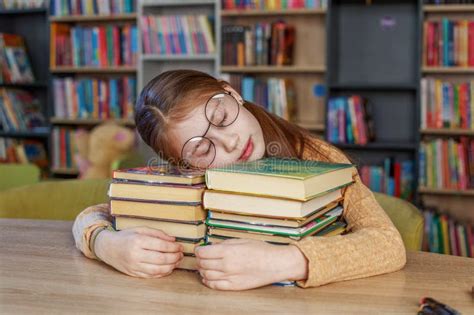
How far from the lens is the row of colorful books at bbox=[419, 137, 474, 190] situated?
3.14 metres

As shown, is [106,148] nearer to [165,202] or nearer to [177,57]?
[177,57]

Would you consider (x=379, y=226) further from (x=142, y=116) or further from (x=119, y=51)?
(x=119, y=51)

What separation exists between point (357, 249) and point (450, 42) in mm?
2491

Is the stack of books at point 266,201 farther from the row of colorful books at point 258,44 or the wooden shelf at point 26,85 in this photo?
the wooden shelf at point 26,85

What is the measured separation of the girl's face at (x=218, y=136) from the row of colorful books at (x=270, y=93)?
2307mm

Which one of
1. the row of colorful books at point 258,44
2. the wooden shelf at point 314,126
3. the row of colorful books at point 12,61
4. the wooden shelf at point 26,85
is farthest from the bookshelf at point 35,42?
the wooden shelf at point 314,126

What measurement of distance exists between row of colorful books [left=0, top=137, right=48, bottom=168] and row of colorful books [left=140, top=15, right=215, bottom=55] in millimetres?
1051

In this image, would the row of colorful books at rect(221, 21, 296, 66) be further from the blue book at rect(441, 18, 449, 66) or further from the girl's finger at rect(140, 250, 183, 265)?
the girl's finger at rect(140, 250, 183, 265)

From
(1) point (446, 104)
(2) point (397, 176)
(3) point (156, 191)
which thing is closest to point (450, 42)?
(1) point (446, 104)

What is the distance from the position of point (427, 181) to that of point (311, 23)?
3.63 ft

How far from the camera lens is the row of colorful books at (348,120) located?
129 inches

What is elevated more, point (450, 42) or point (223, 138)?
point (450, 42)

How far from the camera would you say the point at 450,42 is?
3145mm

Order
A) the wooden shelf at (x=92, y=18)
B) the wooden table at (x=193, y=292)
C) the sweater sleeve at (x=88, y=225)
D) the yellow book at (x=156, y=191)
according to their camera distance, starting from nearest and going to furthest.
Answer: the wooden table at (x=193, y=292)
the yellow book at (x=156, y=191)
the sweater sleeve at (x=88, y=225)
the wooden shelf at (x=92, y=18)
